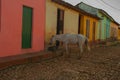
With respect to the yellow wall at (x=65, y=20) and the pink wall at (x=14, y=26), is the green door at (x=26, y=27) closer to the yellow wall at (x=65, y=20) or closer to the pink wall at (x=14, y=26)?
the pink wall at (x=14, y=26)

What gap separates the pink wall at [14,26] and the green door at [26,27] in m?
0.21

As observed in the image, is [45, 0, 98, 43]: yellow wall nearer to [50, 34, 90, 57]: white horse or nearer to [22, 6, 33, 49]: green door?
[50, 34, 90, 57]: white horse

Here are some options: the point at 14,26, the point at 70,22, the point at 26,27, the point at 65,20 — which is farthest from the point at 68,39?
the point at 70,22

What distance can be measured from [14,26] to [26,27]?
1033 millimetres

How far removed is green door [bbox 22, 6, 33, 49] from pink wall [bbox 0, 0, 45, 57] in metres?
0.21

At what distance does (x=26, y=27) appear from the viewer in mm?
10094

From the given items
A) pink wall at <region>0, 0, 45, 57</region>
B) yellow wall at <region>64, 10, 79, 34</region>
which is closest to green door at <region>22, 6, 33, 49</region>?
pink wall at <region>0, 0, 45, 57</region>

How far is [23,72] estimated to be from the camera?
284 inches

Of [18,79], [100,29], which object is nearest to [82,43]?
[18,79]

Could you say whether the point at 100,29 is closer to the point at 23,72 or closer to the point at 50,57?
the point at 50,57

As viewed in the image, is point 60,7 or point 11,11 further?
point 60,7

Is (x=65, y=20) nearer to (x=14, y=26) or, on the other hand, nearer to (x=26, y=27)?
(x=26, y=27)

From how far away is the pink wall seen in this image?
851 cm

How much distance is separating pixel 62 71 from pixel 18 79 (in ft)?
6.33
